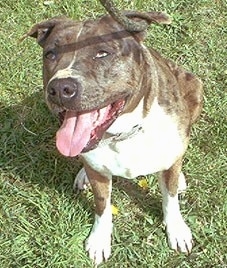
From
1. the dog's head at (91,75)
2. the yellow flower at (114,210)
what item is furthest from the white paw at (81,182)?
the dog's head at (91,75)

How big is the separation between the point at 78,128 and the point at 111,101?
188 mm

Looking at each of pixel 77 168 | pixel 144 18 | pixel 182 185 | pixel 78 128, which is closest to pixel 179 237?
pixel 182 185

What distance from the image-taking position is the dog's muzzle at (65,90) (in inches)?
107

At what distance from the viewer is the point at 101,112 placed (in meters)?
2.92

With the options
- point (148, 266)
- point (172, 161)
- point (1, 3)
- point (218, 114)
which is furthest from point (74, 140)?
point (1, 3)

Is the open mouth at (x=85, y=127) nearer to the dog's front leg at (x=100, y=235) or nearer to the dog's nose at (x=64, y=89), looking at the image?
the dog's nose at (x=64, y=89)

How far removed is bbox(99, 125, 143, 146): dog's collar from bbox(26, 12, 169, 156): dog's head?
0.16 meters

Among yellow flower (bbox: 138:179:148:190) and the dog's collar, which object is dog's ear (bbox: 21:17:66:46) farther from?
yellow flower (bbox: 138:179:148:190)

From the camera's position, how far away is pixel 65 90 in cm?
272

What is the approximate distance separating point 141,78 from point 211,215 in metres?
1.24

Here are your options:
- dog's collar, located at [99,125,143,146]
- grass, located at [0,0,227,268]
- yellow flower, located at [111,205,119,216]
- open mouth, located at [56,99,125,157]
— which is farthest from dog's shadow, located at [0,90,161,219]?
open mouth, located at [56,99,125,157]

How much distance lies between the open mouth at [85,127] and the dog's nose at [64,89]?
0.47 feet

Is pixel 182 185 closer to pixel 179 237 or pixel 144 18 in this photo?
pixel 179 237

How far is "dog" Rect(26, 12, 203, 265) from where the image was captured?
282 centimetres
